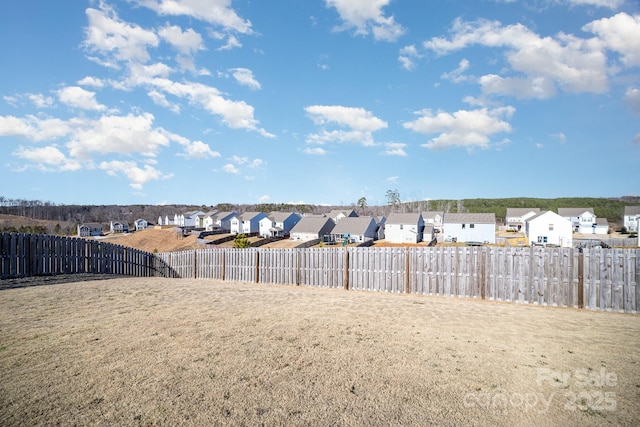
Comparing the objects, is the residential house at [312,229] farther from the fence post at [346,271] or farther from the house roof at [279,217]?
the fence post at [346,271]

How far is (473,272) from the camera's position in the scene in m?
11.8

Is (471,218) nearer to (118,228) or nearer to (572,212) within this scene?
(572,212)

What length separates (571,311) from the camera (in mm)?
10148

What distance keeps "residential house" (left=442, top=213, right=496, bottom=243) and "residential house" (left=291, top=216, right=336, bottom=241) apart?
74.0 ft

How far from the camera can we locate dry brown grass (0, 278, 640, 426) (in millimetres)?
4145

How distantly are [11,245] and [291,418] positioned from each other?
1614cm

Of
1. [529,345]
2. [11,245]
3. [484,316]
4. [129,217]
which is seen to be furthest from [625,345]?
[129,217]

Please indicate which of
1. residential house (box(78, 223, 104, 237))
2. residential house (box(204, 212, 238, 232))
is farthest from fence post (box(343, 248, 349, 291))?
residential house (box(78, 223, 104, 237))

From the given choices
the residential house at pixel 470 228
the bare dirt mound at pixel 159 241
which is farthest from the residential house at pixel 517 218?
the bare dirt mound at pixel 159 241

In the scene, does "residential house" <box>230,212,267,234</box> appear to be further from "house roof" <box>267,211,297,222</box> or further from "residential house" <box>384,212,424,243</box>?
"residential house" <box>384,212,424,243</box>

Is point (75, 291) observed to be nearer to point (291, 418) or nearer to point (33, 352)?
point (33, 352)

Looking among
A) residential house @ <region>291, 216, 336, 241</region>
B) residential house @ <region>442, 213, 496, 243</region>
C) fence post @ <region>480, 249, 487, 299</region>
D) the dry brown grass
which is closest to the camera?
the dry brown grass

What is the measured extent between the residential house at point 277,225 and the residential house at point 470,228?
3448cm

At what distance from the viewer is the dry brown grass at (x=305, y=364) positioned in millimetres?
4145
